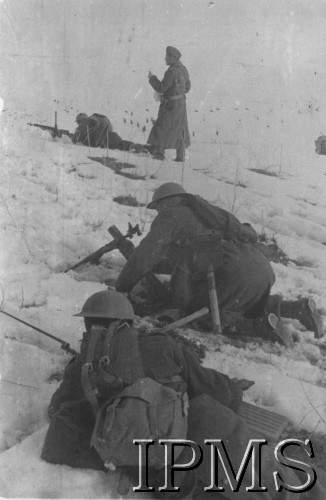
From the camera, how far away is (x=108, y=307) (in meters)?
2.73

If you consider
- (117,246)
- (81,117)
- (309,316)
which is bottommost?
(309,316)

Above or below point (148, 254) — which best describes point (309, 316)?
below

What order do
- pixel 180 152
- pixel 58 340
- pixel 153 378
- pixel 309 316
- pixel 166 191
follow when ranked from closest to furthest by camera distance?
pixel 153 378, pixel 58 340, pixel 309 316, pixel 166 191, pixel 180 152

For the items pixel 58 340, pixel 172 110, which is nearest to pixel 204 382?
pixel 58 340

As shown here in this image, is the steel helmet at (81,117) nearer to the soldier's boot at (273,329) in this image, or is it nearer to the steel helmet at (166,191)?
the steel helmet at (166,191)

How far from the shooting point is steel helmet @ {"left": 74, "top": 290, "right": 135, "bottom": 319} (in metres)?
2.71

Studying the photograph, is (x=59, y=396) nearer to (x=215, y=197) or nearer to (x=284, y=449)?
(x=284, y=449)

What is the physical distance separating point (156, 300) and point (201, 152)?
1.26m

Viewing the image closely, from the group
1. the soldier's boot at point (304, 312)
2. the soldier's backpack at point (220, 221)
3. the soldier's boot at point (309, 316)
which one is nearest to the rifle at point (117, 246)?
the soldier's backpack at point (220, 221)

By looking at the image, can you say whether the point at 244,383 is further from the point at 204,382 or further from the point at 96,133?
the point at 96,133

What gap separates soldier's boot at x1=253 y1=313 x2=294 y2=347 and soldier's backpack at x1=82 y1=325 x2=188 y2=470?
1083 mm

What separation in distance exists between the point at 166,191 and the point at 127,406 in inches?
68.5

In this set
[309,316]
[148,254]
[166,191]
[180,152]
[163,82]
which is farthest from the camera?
[180,152]

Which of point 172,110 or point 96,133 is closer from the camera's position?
point 96,133
